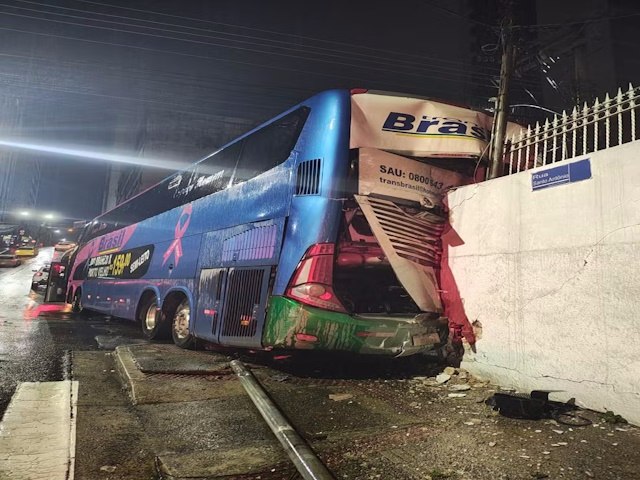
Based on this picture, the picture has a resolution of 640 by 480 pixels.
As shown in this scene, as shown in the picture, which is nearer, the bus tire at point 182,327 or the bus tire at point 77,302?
the bus tire at point 182,327

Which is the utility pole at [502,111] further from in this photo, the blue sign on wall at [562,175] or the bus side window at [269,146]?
the bus side window at [269,146]

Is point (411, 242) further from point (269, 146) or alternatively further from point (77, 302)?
point (77, 302)

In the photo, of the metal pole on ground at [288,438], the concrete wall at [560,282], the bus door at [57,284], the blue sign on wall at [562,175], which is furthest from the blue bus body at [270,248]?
the bus door at [57,284]

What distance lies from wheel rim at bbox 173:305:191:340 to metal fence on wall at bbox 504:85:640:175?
587 centimetres

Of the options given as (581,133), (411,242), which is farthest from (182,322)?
(581,133)

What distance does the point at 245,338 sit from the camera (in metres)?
5.64

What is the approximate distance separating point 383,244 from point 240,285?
7.17 ft

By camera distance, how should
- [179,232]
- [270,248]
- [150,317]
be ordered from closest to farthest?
1. [270,248]
2. [179,232]
3. [150,317]

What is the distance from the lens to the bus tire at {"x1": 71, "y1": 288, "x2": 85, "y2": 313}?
1476 cm

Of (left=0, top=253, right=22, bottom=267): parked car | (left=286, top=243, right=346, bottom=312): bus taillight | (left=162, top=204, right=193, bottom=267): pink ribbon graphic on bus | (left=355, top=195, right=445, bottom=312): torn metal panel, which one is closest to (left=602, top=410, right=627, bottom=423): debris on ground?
(left=355, top=195, right=445, bottom=312): torn metal panel

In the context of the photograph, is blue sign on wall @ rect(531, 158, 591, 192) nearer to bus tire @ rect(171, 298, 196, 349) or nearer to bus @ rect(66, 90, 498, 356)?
bus @ rect(66, 90, 498, 356)

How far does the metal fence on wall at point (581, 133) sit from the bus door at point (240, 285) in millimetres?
3391

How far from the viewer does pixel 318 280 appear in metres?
4.79

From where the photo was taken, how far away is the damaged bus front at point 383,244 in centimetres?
484
